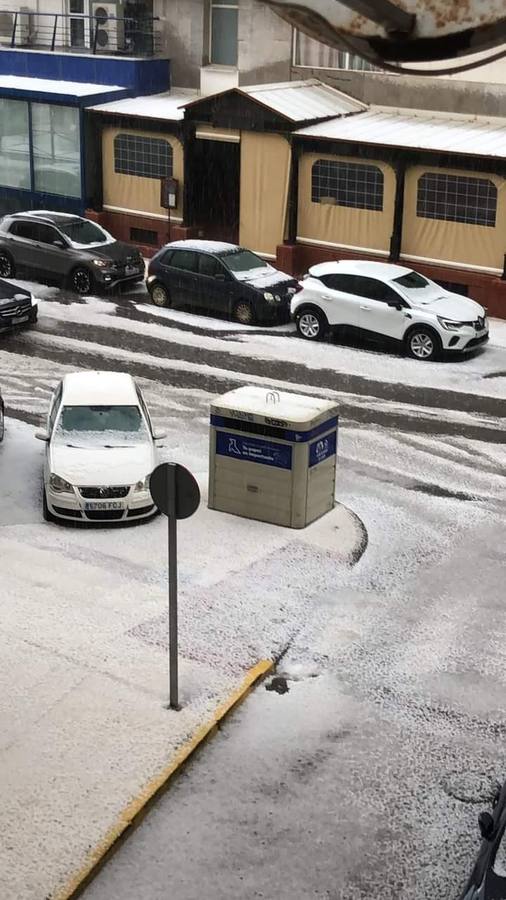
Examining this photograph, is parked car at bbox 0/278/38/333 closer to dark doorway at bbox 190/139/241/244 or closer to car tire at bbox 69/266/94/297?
car tire at bbox 69/266/94/297

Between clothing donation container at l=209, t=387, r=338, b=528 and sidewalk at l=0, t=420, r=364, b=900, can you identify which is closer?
sidewalk at l=0, t=420, r=364, b=900

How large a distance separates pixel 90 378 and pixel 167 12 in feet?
59.6

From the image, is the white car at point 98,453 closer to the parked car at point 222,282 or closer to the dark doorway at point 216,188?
the parked car at point 222,282

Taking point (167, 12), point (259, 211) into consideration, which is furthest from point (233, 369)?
point (167, 12)

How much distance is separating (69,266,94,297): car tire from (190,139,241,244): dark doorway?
4.80 metres

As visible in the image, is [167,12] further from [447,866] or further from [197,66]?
[447,866]

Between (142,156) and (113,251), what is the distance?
4.64 meters

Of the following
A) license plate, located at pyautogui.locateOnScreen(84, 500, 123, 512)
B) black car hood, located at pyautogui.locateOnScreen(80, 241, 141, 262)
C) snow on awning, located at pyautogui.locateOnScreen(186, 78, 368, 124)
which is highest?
snow on awning, located at pyautogui.locateOnScreen(186, 78, 368, 124)

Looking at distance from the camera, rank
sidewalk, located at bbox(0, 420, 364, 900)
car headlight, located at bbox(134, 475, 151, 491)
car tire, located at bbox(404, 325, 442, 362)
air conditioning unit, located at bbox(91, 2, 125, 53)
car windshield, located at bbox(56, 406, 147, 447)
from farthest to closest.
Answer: air conditioning unit, located at bbox(91, 2, 125, 53) < car tire, located at bbox(404, 325, 442, 362) < car windshield, located at bbox(56, 406, 147, 447) < car headlight, located at bbox(134, 475, 151, 491) < sidewalk, located at bbox(0, 420, 364, 900)

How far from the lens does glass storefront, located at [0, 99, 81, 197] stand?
29.3 m

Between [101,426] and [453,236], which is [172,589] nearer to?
[101,426]

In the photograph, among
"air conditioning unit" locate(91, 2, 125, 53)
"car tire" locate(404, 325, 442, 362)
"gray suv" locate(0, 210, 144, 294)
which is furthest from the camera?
"air conditioning unit" locate(91, 2, 125, 53)

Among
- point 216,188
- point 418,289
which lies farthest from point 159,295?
point 216,188

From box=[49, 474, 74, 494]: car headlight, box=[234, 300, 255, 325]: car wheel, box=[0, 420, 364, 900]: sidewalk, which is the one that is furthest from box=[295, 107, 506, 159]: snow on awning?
box=[49, 474, 74, 494]: car headlight
